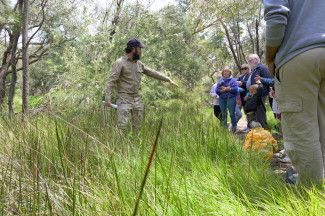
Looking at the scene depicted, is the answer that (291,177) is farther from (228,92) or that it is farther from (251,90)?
(228,92)

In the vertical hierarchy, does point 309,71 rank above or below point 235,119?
above

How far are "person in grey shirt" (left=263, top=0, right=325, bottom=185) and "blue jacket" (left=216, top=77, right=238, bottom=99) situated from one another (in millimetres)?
5263

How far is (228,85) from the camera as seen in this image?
27.0ft

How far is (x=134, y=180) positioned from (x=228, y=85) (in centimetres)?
615

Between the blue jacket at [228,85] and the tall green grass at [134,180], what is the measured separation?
3.71 meters

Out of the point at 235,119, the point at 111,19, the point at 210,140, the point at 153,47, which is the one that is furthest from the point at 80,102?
the point at 210,140

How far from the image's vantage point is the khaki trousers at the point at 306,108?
107 inches

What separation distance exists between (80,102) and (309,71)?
9.00m

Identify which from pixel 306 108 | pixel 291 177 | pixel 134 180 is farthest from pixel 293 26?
pixel 134 180

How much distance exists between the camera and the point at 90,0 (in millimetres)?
19781

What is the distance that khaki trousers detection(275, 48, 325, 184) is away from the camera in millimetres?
2729

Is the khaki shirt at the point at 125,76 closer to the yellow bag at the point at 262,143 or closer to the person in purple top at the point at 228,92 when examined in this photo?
the yellow bag at the point at 262,143

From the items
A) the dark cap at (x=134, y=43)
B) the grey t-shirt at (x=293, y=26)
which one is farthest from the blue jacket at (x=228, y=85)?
the grey t-shirt at (x=293, y=26)

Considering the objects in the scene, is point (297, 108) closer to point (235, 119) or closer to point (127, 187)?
point (127, 187)
